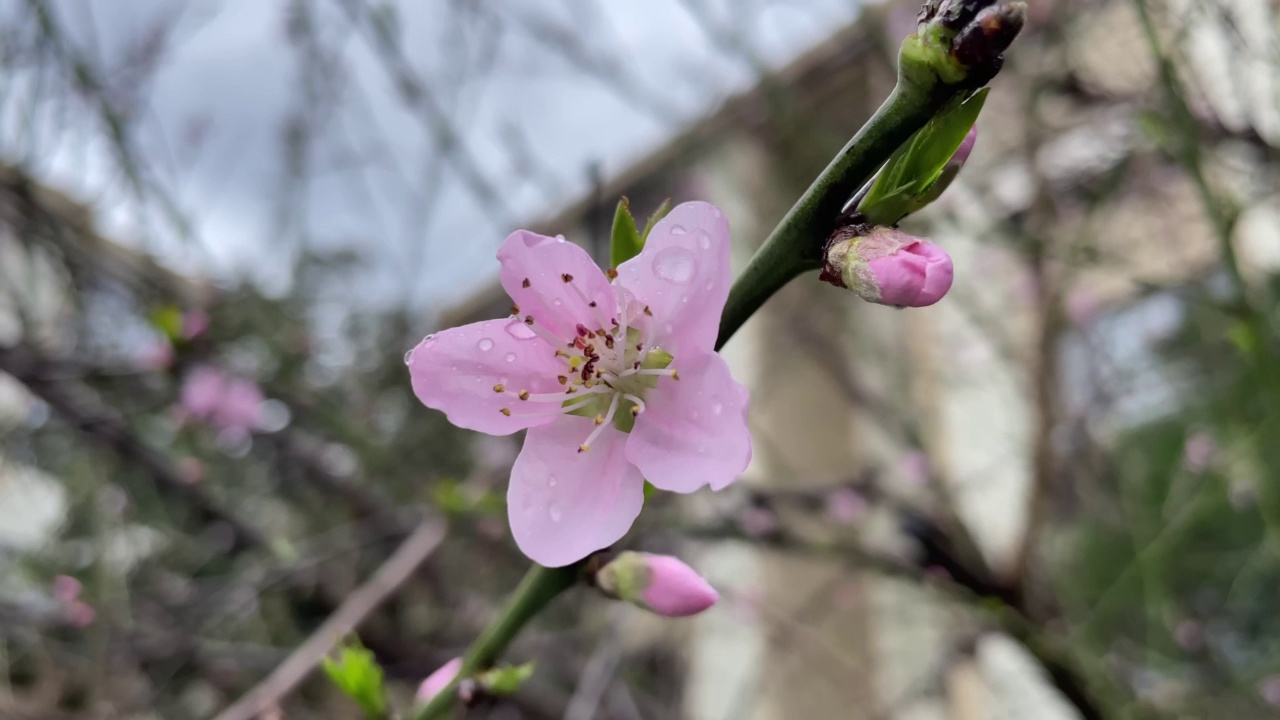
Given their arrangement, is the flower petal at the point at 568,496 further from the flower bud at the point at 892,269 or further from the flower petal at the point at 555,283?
the flower bud at the point at 892,269

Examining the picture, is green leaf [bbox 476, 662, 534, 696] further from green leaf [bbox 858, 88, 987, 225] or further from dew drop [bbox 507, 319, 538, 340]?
green leaf [bbox 858, 88, 987, 225]

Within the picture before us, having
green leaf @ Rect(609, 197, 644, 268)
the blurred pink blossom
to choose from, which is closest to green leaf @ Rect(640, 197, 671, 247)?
green leaf @ Rect(609, 197, 644, 268)

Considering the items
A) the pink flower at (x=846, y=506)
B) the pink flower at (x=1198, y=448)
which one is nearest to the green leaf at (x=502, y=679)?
the pink flower at (x=846, y=506)

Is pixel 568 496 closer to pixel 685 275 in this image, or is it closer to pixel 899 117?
pixel 685 275

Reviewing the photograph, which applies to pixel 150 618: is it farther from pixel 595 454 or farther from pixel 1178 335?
pixel 1178 335

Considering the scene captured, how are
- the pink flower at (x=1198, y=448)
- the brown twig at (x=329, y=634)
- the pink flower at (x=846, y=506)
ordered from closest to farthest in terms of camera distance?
1. the brown twig at (x=329, y=634)
2. the pink flower at (x=846, y=506)
3. the pink flower at (x=1198, y=448)

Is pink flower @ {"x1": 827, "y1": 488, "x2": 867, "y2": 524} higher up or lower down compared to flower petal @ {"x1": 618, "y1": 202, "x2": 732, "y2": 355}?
lower down
